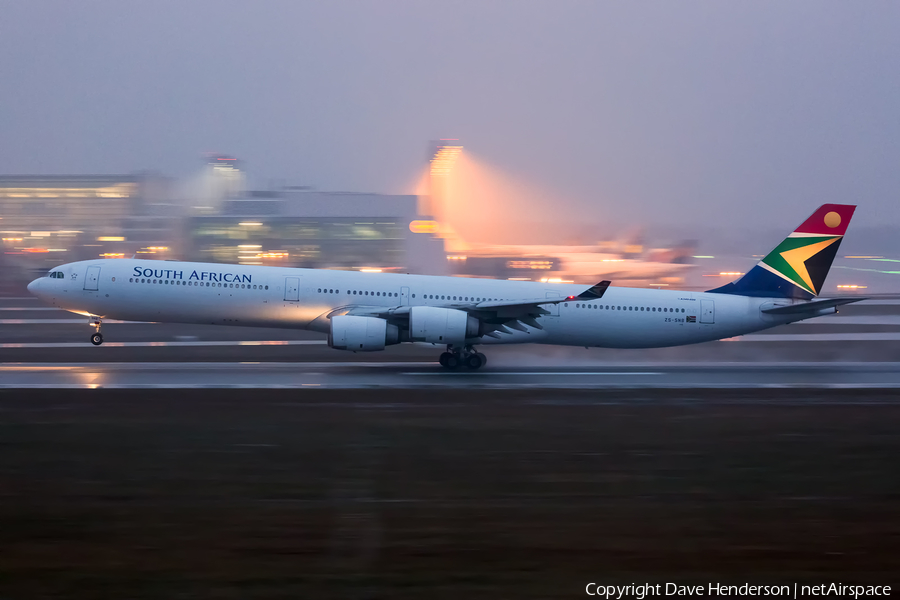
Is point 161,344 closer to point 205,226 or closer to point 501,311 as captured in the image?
point 501,311

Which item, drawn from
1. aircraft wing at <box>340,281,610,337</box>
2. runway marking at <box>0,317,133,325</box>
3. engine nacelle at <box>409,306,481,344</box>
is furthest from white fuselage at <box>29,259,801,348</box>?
runway marking at <box>0,317,133,325</box>

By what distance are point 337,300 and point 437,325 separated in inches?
130

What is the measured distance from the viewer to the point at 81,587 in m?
6.85

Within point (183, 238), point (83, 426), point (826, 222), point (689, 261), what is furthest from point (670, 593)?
point (183, 238)

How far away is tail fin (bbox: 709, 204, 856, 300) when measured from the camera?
25.0 metres

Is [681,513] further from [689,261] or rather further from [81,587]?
[689,261]

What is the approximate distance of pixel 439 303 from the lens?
23141 millimetres

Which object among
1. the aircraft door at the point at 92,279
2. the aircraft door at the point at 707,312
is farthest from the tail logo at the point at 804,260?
the aircraft door at the point at 92,279

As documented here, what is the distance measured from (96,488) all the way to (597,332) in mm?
16763

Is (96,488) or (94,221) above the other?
(94,221)

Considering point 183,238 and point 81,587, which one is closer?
point 81,587

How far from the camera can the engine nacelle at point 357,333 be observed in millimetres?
21016

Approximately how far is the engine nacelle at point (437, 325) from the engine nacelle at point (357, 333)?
880mm

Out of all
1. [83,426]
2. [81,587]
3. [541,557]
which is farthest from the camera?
[83,426]
